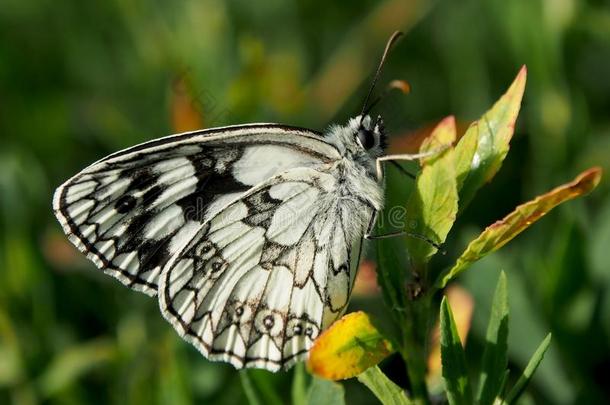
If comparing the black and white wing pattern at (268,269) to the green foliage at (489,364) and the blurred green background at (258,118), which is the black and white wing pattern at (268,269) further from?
the green foliage at (489,364)

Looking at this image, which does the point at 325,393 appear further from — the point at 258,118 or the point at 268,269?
the point at 258,118

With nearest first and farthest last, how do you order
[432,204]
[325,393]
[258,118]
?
[432,204] < [325,393] < [258,118]

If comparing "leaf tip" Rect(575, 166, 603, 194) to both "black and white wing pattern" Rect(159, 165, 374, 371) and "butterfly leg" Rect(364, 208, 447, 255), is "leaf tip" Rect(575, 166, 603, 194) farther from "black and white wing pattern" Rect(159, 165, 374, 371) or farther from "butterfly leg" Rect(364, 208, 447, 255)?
"black and white wing pattern" Rect(159, 165, 374, 371)

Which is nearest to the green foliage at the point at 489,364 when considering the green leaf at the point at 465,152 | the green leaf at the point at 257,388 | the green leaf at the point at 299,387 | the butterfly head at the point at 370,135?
the green leaf at the point at 465,152

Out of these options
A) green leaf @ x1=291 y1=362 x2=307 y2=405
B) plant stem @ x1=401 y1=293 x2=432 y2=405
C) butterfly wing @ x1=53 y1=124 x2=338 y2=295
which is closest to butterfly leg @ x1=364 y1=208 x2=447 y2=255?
plant stem @ x1=401 y1=293 x2=432 y2=405

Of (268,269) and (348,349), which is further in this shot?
(268,269)

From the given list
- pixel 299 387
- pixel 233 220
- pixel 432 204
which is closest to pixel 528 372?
pixel 432 204
